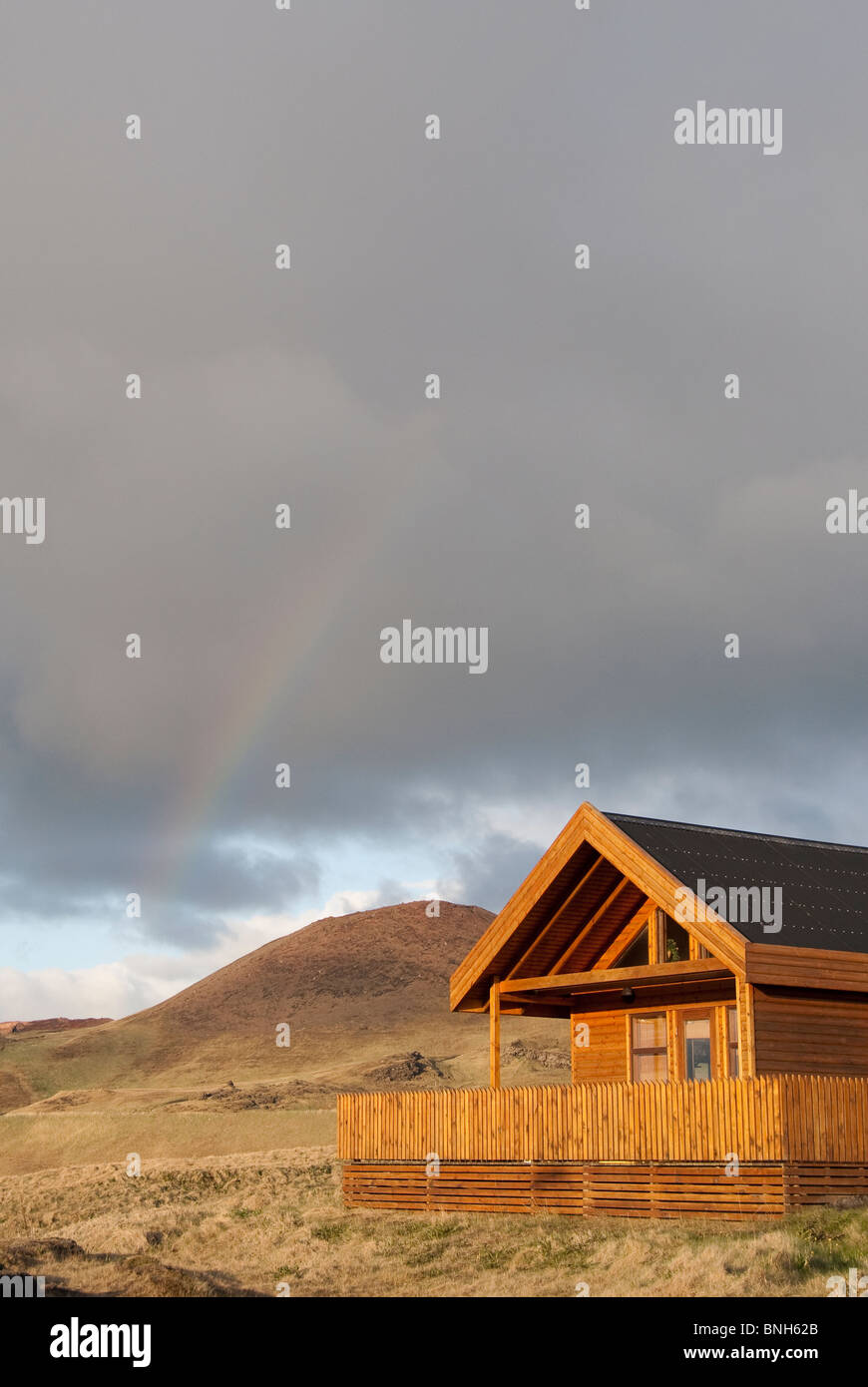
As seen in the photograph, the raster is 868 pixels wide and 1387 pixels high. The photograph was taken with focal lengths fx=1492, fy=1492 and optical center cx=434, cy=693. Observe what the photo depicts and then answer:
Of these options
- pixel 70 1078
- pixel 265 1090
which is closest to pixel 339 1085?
pixel 265 1090

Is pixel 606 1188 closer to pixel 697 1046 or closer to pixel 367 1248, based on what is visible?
pixel 367 1248

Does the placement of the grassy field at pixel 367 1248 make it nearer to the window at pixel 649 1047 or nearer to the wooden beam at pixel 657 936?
the wooden beam at pixel 657 936

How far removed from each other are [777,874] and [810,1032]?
302 centimetres

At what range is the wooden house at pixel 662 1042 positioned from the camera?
22.4 metres

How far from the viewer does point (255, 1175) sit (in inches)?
1528

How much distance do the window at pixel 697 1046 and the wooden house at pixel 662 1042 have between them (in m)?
0.03

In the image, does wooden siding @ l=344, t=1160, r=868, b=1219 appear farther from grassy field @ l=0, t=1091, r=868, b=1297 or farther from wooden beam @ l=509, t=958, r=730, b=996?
wooden beam @ l=509, t=958, r=730, b=996

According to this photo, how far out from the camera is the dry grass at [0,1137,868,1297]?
750 inches

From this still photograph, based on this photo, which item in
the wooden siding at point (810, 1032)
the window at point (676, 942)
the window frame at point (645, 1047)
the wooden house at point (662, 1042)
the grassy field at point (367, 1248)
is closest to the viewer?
the grassy field at point (367, 1248)

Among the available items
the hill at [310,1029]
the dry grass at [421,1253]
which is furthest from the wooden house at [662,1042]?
the hill at [310,1029]

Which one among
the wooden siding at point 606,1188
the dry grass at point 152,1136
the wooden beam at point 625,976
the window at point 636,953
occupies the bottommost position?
the dry grass at point 152,1136

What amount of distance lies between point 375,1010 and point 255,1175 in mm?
64682
